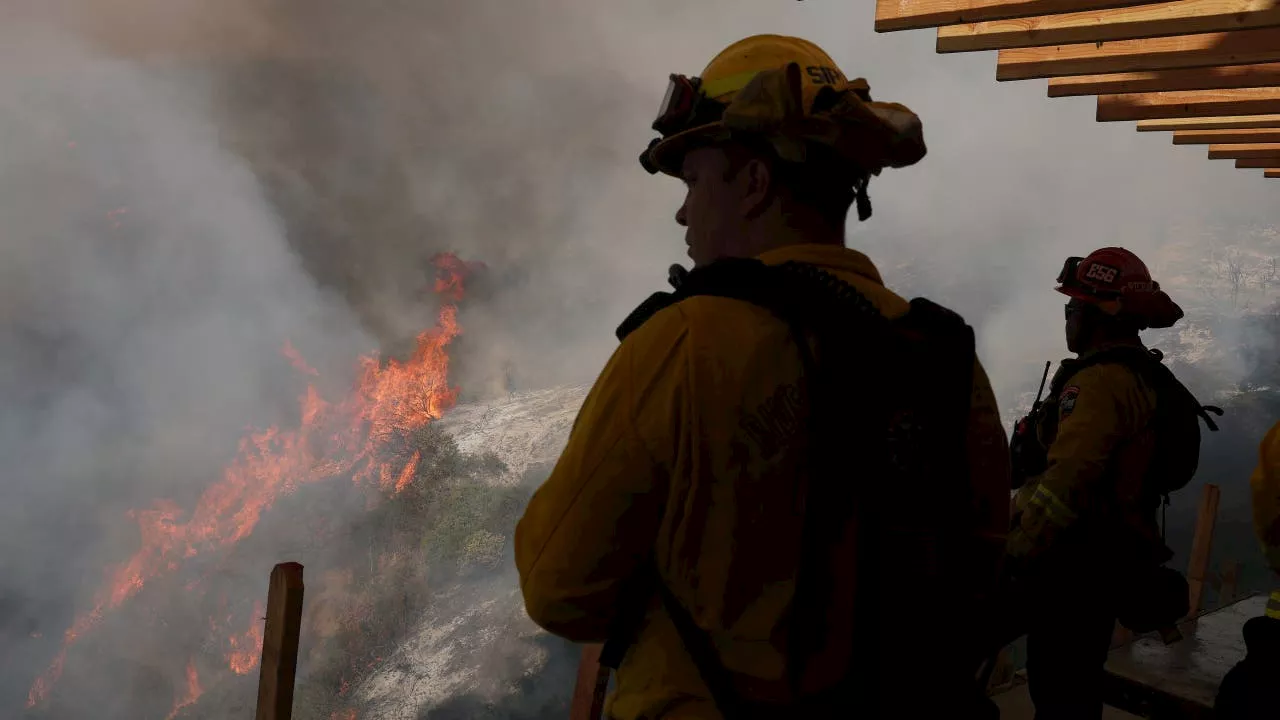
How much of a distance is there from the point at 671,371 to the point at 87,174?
22197 mm

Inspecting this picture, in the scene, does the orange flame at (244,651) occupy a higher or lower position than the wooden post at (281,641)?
lower

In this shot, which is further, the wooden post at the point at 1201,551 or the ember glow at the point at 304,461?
the ember glow at the point at 304,461

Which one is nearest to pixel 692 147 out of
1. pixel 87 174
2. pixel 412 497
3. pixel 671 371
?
pixel 671 371

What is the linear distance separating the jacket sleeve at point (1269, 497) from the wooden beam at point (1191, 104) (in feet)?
5.80

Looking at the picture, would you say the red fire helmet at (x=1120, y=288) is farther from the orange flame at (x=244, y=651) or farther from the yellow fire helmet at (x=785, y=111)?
the orange flame at (x=244, y=651)

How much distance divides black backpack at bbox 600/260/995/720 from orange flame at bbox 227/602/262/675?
25770mm

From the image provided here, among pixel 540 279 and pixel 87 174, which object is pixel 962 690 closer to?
pixel 87 174

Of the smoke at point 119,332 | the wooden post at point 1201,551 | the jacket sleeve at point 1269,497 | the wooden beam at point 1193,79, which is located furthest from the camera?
the smoke at point 119,332

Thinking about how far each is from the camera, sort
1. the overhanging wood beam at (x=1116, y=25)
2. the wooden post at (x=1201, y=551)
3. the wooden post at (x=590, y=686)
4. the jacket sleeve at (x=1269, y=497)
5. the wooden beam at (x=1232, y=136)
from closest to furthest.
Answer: the jacket sleeve at (x=1269, y=497), the wooden post at (x=590, y=686), the overhanging wood beam at (x=1116, y=25), the wooden beam at (x=1232, y=136), the wooden post at (x=1201, y=551)

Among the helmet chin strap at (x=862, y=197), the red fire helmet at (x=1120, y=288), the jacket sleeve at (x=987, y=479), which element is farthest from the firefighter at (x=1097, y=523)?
the helmet chin strap at (x=862, y=197)

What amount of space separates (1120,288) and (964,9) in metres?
1.17

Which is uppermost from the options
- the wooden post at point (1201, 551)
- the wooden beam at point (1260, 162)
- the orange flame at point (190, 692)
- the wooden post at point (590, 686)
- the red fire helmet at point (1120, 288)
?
the wooden beam at point (1260, 162)

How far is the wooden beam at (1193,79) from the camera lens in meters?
2.85

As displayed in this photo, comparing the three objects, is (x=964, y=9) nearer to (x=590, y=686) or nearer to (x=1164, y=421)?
(x=1164, y=421)
